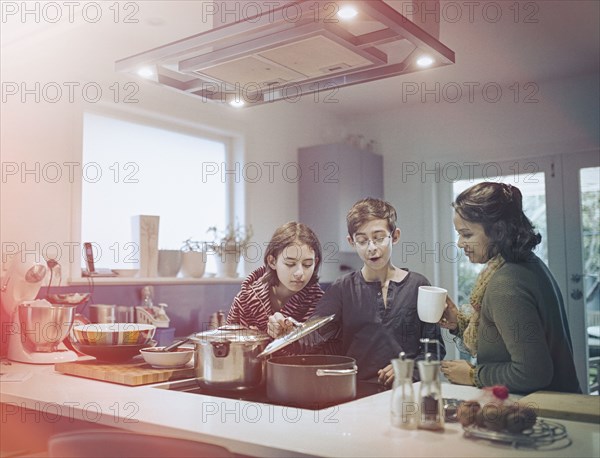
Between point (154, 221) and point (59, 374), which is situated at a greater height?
point (154, 221)

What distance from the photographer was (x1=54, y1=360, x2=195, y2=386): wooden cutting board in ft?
4.96

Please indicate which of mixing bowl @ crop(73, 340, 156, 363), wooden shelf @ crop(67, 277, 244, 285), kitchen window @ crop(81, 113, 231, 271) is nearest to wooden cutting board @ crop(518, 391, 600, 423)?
mixing bowl @ crop(73, 340, 156, 363)

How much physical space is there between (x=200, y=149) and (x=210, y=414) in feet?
7.69

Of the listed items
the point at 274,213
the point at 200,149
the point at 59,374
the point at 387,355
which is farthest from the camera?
the point at 274,213

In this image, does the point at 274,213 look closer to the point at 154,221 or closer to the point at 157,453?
the point at 154,221

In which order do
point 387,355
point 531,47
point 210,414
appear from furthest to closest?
point 531,47 < point 387,355 < point 210,414

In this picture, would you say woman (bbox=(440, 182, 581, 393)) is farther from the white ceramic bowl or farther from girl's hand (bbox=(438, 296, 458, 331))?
the white ceramic bowl

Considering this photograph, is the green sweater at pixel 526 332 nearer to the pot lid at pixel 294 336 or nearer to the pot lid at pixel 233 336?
the pot lid at pixel 294 336

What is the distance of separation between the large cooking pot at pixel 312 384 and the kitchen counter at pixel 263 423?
3 cm

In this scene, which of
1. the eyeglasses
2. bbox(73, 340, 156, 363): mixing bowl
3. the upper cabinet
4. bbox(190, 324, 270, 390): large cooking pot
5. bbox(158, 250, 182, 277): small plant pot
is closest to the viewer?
bbox(190, 324, 270, 390): large cooking pot

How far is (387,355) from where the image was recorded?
150 centimetres

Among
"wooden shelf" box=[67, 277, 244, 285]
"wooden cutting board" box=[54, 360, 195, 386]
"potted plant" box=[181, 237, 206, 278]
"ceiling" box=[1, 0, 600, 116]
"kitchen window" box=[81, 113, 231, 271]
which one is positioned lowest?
"wooden cutting board" box=[54, 360, 195, 386]

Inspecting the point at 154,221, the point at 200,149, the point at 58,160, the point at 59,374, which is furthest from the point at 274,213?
the point at 59,374

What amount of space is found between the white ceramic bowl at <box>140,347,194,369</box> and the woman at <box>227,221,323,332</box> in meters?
0.21
